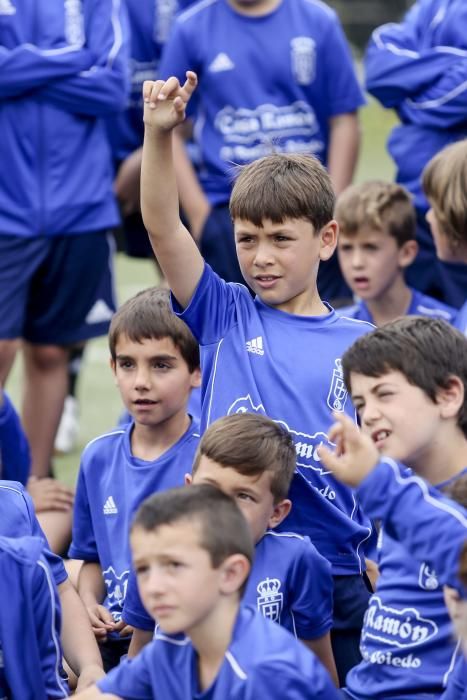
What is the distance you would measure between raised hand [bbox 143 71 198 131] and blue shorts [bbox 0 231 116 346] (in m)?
2.52

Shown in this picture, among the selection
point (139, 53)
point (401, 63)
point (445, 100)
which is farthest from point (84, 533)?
point (139, 53)

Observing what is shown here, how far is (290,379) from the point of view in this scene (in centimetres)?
370

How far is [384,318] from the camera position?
18.4 feet

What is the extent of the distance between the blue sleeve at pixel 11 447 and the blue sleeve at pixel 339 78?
253cm

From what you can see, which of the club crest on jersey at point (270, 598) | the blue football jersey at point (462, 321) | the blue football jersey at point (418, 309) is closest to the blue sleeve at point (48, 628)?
the club crest on jersey at point (270, 598)

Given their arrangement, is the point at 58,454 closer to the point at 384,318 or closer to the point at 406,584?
the point at 384,318

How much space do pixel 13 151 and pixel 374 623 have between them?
314 centimetres

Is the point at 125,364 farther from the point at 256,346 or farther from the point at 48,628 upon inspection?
the point at 48,628

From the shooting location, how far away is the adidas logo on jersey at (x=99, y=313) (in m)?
6.11

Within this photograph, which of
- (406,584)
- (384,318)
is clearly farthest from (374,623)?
(384,318)

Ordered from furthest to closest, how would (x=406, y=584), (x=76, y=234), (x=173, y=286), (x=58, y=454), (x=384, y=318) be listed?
(x=58, y=454), (x=76, y=234), (x=384, y=318), (x=173, y=286), (x=406, y=584)

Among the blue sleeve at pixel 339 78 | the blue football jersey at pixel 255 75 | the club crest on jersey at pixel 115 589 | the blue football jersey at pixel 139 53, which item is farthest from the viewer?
the blue football jersey at pixel 139 53

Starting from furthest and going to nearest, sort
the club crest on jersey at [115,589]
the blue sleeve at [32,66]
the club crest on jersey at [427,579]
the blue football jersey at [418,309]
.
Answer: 1. the blue sleeve at [32,66]
2. the blue football jersey at [418,309]
3. the club crest on jersey at [115,589]
4. the club crest on jersey at [427,579]

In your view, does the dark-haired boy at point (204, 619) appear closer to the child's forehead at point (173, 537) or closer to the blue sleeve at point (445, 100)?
the child's forehead at point (173, 537)
